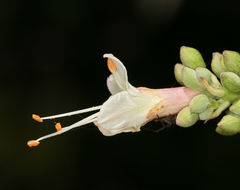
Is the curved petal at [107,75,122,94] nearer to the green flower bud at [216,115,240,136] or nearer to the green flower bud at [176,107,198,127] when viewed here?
the green flower bud at [176,107,198,127]

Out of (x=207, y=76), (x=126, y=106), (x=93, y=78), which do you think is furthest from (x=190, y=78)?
(x=93, y=78)

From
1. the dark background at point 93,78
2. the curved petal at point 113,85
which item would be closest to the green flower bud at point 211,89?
the curved petal at point 113,85

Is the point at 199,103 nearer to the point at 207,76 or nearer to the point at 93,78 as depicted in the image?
the point at 207,76

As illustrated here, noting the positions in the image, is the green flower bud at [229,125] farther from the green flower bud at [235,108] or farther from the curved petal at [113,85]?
the curved petal at [113,85]

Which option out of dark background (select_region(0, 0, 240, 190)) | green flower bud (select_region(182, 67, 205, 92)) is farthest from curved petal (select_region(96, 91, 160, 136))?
dark background (select_region(0, 0, 240, 190))
